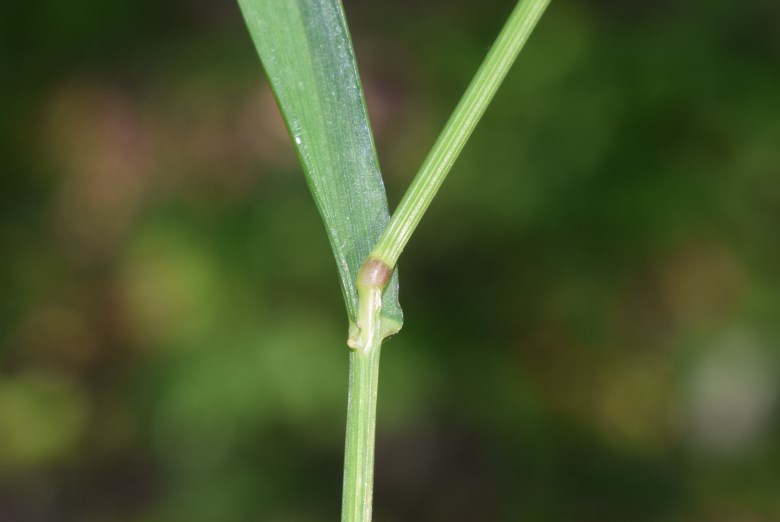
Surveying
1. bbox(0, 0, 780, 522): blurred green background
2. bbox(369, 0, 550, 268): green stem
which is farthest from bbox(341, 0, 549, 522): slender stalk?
bbox(0, 0, 780, 522): blurred green background

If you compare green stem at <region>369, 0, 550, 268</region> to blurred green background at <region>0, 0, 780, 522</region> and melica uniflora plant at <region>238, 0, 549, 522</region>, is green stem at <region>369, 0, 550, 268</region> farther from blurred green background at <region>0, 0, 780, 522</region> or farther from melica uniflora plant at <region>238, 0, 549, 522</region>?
blurred green background at <region>0, 0, 780, 522</region>

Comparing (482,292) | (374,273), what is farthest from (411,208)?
(482,292)

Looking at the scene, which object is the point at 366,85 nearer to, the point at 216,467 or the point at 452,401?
the point at 452,401

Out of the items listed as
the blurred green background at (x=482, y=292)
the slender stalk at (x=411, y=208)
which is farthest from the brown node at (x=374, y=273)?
the blurred green background at (x=482, y=292)

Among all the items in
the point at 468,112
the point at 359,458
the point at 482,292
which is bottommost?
the point at 359,458

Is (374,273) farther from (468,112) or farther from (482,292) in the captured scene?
(482,292)
